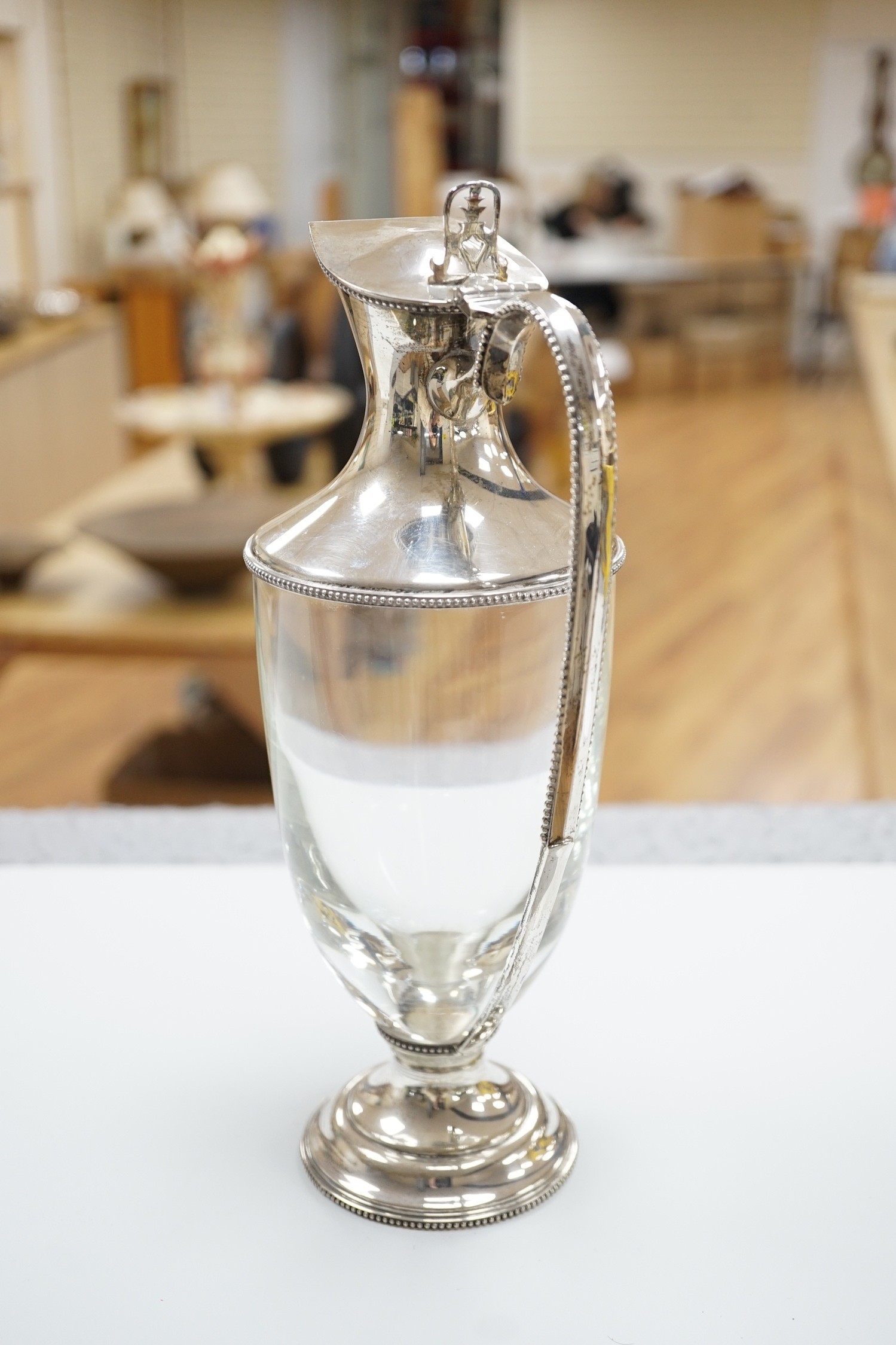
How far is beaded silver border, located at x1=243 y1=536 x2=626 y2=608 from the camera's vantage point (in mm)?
381


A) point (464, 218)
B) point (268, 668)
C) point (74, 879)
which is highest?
point (464, 218)

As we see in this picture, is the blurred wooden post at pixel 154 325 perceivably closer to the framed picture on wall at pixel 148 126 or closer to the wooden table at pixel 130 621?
the framed picture on wall at pixel 148 126

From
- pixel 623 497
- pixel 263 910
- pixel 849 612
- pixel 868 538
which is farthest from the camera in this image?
pixel 623 497

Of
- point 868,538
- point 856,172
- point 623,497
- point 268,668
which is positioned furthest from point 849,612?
point 856,172

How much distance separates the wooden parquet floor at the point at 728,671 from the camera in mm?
2396

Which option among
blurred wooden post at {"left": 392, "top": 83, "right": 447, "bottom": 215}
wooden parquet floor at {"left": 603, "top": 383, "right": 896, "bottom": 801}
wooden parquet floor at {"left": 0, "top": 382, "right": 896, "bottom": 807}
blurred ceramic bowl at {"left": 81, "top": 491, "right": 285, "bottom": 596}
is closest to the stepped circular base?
blurred ceramic bowl at {"left": 81, "top": 491, "right": 285, "bottom": 596}

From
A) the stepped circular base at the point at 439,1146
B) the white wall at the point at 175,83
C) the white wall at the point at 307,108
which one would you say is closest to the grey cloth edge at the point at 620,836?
the stepped circular base at the point at 439,1146

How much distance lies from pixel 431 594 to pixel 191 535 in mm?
1689

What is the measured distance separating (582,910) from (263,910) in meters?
0.13

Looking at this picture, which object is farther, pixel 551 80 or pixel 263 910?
pixel 551 80

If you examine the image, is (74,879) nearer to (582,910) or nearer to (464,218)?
(582,910)

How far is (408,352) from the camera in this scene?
1.31 feet

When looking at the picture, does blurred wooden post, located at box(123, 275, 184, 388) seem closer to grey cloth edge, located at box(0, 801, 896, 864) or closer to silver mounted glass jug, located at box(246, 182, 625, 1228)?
grey cloth edge, located at box(0, 801, 896, 864)

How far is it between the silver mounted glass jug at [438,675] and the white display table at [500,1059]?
0.09 ft
